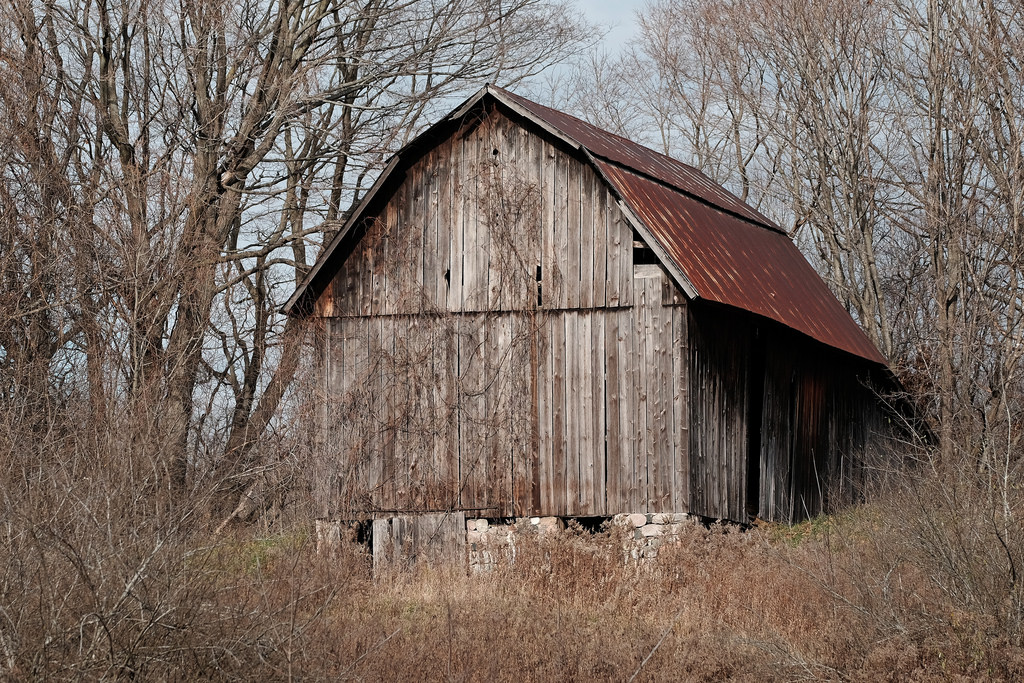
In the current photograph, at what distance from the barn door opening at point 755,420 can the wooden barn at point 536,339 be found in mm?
36

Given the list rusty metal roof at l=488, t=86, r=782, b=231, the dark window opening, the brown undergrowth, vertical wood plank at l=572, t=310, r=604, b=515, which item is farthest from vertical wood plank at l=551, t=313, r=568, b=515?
rusty metal roof at l=488, t=86, r=782, b=231

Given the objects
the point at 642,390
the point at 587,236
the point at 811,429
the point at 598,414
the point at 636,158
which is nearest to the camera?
the point at 642,390

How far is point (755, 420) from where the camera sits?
16656 millimetres

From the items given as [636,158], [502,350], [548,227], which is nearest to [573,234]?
[548,227]

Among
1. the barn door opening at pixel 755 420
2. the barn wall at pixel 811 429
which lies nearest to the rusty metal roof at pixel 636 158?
the barn door opening at pixel 755 420

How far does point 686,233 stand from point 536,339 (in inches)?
94.1

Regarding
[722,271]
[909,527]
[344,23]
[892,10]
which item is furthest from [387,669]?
[892,10]

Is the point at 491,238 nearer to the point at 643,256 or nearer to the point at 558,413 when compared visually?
the point at 643,256

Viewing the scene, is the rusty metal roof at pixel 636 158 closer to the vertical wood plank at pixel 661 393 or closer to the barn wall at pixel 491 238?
the barn wall at pixel 491 238

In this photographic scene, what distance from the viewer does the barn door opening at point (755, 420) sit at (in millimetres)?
16469

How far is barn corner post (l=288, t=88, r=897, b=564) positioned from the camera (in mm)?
14578

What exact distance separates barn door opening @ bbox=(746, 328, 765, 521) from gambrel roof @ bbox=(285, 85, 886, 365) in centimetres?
74

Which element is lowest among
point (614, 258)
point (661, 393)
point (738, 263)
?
point (661, 393)

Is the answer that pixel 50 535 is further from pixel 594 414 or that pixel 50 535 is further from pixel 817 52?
pixel 817 52
